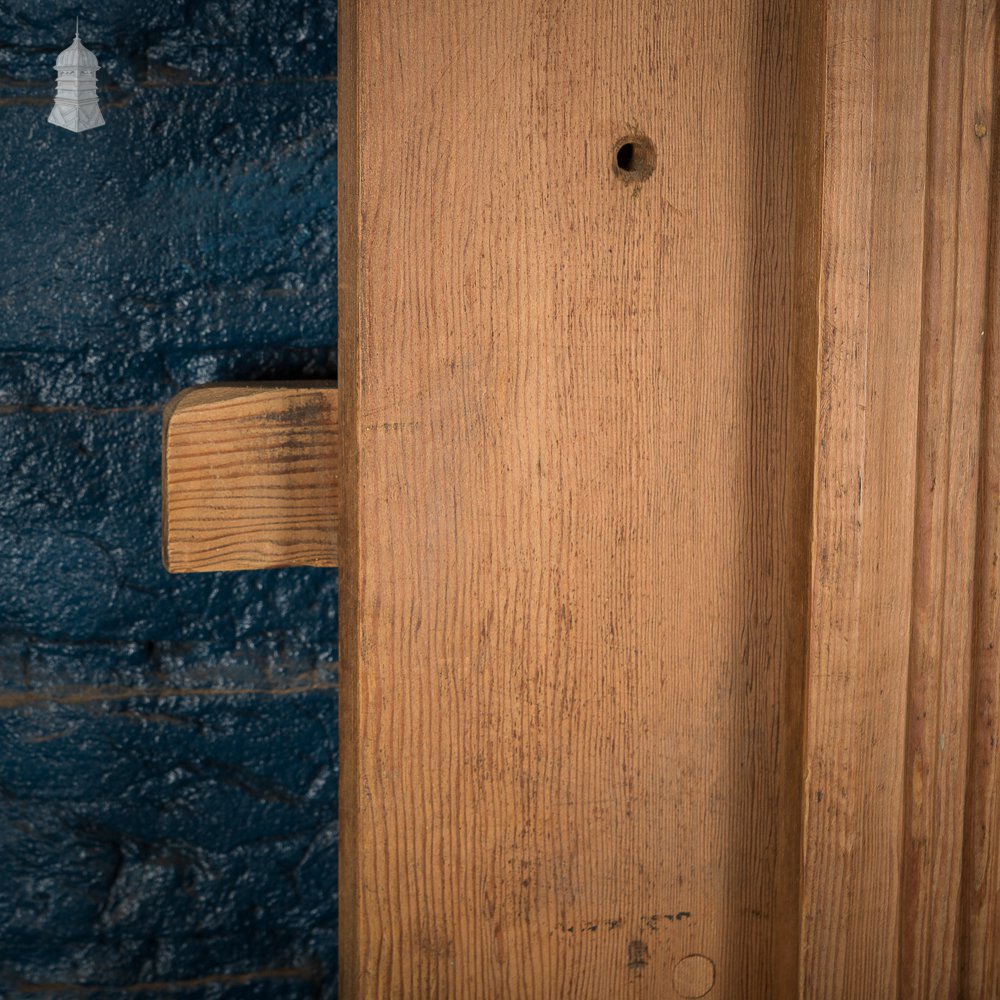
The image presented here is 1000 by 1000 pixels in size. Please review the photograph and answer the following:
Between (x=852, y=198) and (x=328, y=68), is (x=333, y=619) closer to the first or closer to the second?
(x=328, y=68)

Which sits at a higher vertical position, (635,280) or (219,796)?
(635,280)

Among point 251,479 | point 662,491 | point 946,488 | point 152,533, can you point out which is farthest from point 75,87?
point 946,488

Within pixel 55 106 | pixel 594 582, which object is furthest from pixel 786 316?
pixel 55 106

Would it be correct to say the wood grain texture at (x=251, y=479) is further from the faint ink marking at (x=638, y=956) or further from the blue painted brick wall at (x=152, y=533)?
the blue painted brick wall at (x=152, y=533)

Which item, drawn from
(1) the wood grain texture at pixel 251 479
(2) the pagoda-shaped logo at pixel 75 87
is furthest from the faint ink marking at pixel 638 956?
(2) the pagoda-shaped logo at pixel 75 87

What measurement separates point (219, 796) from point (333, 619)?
198 mm

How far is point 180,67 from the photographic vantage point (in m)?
0.90

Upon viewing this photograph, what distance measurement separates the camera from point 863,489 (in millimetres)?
521

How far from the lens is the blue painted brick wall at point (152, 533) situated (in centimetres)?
89

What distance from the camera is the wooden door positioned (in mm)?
496

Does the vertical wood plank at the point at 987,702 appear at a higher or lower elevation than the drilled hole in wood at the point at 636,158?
lower

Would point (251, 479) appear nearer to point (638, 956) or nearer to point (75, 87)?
point (638, 956)

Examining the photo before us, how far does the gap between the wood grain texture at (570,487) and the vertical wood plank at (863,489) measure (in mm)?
14

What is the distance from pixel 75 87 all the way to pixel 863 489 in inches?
29.4
